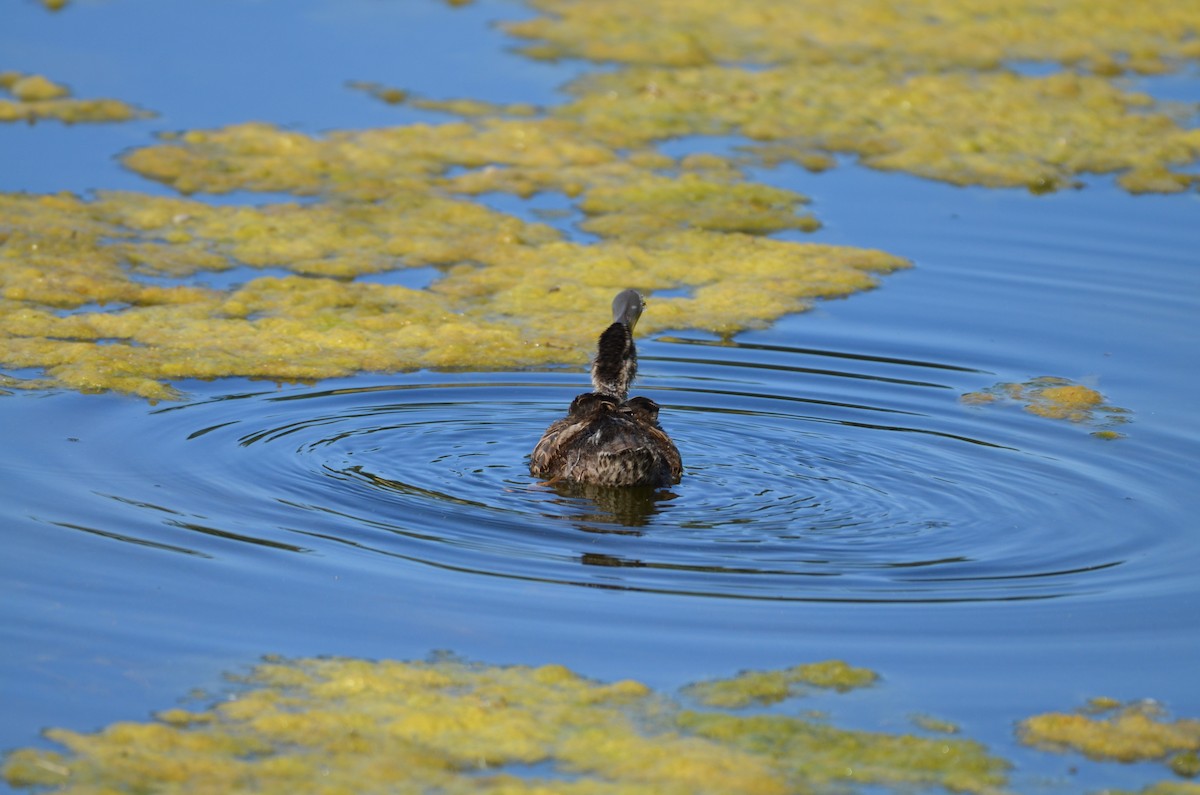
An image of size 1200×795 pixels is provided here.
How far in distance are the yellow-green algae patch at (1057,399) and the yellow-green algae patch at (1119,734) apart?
3.66 m

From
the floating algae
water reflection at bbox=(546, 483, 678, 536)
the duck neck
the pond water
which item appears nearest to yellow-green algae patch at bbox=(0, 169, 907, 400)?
the floating algae

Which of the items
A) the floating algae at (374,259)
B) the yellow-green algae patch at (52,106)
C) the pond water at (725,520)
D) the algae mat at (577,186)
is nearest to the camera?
the pond water at (725,520)

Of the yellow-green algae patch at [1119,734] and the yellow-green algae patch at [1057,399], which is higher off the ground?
the yellow-green algae patch at [1057,399]

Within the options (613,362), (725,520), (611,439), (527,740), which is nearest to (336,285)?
(613,362)

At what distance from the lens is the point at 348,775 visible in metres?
5.58

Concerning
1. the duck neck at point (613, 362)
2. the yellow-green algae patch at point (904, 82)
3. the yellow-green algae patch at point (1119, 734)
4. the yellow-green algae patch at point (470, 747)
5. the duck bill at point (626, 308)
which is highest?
the yellow-green algae patch at point (904, 82)

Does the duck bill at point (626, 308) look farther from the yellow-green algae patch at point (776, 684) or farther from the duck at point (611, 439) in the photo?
the yellow-green algae patch at point (776, 684)

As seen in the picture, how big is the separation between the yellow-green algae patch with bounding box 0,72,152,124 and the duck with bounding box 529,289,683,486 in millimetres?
8543

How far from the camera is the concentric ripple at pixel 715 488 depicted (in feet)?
24.8

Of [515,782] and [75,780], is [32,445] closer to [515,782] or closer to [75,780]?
[75,780]

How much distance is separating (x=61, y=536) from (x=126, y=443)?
4.35 ft

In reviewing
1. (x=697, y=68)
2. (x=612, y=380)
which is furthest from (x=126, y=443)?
(x=697, y=68)

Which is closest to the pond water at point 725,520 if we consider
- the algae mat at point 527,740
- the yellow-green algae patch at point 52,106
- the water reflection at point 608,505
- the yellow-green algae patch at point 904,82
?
the water reflection at point 608,505

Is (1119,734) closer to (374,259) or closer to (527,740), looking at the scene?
(527,740)
